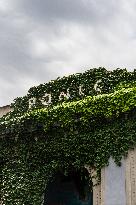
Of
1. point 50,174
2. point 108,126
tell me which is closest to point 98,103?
point 108,126

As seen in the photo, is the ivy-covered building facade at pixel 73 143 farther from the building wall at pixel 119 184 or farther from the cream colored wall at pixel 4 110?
the cream colored wall at pixel 4 110

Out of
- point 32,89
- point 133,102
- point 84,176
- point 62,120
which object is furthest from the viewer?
A: point 32,89

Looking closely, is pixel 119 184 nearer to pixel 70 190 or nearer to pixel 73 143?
pixel 73 143

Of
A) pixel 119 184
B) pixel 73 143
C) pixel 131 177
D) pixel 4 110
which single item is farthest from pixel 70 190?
pixel 4 110

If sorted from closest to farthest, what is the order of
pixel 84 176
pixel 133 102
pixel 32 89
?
1. pixel 133 102
2. pixel 84 176
3. pixel 32 89

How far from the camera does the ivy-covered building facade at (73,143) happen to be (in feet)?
54.7

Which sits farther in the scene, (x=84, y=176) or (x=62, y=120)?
(x=84, y=176)

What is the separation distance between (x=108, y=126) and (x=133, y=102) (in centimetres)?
144

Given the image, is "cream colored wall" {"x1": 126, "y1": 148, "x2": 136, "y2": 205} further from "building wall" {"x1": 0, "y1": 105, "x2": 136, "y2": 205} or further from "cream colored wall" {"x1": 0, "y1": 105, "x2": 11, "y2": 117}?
"cream colored wall" {"x1": 0, "y1": 105, "x2": 11, "y2": 117}

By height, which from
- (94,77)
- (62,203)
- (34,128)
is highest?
(94,77)

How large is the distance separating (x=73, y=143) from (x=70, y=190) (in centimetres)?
342

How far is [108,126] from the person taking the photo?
17312 mm

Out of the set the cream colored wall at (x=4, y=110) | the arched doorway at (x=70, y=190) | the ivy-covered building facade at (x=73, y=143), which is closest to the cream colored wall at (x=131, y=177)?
the ivy-covered building facade at (x=73, y=143)

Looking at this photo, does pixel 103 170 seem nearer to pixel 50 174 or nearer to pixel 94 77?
pixel 50 174
